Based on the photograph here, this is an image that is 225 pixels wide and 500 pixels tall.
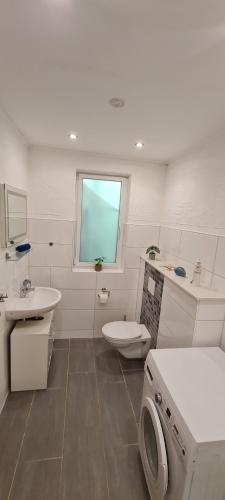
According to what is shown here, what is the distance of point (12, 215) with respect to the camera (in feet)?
6.01

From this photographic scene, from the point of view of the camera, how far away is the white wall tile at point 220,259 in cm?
158

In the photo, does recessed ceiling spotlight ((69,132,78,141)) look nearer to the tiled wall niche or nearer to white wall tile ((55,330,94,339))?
the tiled wall niche

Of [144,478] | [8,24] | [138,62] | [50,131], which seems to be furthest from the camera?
[50,131]

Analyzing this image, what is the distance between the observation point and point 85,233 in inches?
109

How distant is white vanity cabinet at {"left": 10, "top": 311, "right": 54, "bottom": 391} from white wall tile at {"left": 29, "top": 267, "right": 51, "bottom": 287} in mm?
719

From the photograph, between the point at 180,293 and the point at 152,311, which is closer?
the point at 180,293

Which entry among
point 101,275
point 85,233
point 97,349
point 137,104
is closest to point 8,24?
point 137,104

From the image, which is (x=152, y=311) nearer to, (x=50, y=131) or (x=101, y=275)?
(x=101, y=275)

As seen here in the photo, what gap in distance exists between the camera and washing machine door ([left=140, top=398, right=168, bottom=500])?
3.24 ft

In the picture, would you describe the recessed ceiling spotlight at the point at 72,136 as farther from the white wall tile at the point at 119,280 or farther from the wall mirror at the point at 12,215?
the white wall tile at the point at 119,280

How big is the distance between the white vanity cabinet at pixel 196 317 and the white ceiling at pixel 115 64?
3.91 feet

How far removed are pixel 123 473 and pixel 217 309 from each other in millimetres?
1187

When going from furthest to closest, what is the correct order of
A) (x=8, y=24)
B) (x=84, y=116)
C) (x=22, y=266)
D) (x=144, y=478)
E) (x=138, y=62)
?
1. (x=22, y=266)
2. (x=84, y=116)
3. (x=144, y=478)
4. (x=138, y=62)
5. (x=8, y=24)

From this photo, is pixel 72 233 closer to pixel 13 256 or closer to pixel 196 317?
pixel 13 256
